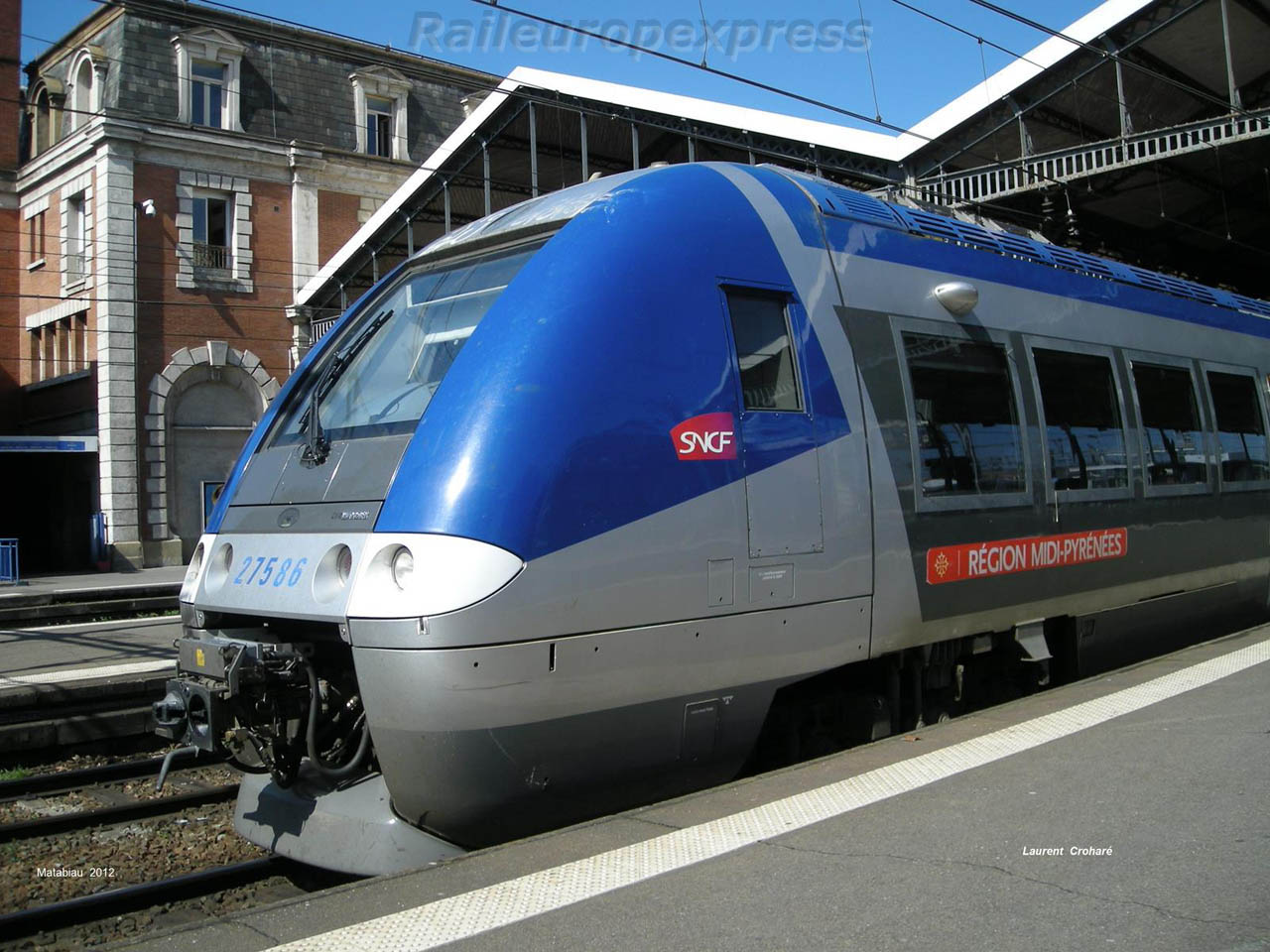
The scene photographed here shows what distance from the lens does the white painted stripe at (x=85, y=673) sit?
892 centimetres

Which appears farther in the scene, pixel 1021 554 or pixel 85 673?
pixel 85 673

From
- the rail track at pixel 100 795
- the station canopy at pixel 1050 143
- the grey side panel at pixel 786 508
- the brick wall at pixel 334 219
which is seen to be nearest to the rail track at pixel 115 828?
the rail track at pixel 100 795

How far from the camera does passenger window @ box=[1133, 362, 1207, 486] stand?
7989 mm

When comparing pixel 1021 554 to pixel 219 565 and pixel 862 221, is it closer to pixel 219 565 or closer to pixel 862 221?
pixel 862 221

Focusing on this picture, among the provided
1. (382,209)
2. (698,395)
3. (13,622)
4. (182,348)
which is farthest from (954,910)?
(182,348)

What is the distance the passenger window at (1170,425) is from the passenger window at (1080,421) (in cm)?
49

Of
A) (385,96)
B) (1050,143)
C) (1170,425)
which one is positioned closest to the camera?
(1170,425)

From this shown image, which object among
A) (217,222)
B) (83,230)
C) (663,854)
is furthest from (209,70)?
(663,854)

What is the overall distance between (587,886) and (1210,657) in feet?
18.5

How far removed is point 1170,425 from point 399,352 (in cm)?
585

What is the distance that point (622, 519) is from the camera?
4453 millimetres

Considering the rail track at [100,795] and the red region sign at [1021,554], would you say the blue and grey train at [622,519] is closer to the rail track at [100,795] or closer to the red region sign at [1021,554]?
the red region sign at [1021,554]

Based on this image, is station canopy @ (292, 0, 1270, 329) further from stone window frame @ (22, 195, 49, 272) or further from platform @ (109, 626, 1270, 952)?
platform @ (109, 626, 1270, 952)

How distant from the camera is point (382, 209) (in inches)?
965
